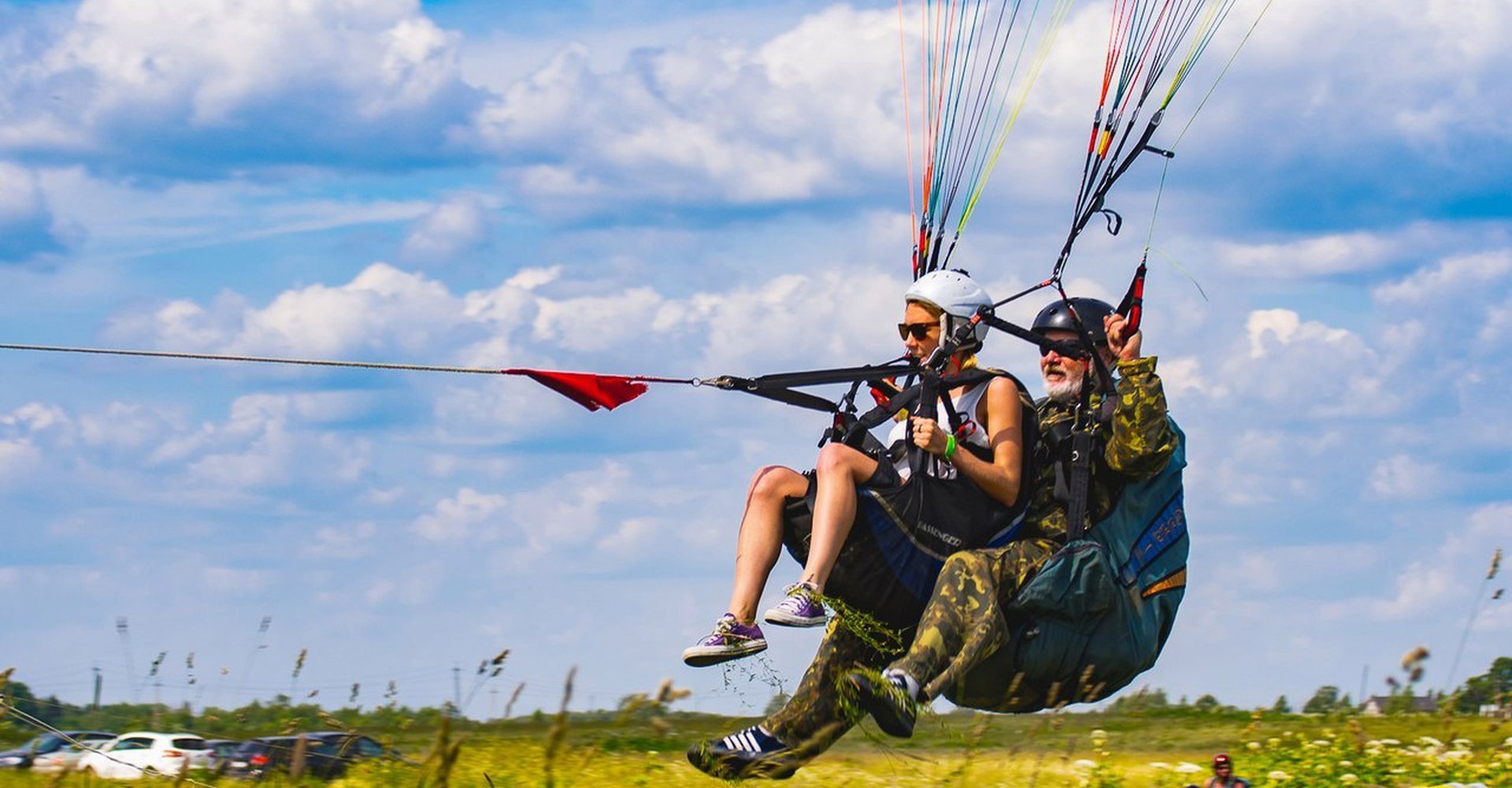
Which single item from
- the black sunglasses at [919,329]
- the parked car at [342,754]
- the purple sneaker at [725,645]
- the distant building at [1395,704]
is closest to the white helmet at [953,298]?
the black sunglasses at [919,329]

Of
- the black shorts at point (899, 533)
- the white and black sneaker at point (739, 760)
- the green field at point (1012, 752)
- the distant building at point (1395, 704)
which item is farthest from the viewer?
the distant building at point (1395, 704)

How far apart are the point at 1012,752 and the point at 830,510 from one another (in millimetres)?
1011

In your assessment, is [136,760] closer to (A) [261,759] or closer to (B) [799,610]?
(A) [261,759]

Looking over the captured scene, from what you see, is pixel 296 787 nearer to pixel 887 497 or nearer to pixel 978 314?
pixel 887 497

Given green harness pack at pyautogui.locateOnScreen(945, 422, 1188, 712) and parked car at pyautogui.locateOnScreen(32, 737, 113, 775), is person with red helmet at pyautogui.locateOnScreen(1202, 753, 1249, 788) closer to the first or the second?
green harness pack at pyautogui.locateOnScreen(945, 422, 1188, 712)

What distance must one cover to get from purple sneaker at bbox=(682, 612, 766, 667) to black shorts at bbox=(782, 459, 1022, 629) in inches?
18.4

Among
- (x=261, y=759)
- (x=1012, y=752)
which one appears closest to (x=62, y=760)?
(x=261, y=759)

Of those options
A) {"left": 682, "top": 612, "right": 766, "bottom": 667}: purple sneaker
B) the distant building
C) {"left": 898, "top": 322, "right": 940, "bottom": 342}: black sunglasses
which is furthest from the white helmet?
the distant building

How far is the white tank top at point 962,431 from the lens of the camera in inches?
238

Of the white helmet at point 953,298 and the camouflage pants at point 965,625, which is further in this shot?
the white helmet at point 953,298

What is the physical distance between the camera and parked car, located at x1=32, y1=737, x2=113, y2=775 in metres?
5.51

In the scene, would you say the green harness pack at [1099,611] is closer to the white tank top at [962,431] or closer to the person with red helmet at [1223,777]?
the white tank top at [962,431]

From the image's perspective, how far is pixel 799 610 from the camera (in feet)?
18.7

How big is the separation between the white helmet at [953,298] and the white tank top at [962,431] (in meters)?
0.18
